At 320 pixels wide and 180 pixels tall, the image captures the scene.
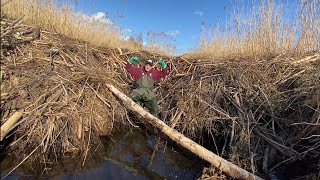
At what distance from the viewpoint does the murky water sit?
4082 mm

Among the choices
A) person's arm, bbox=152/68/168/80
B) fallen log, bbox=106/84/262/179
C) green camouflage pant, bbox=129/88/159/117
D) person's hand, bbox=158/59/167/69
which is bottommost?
fallen log, bbox=106/84/262/179

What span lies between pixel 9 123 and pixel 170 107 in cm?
285

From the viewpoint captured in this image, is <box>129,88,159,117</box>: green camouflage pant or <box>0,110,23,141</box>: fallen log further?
<box>129,88,159,117</box>: green camouflage pant

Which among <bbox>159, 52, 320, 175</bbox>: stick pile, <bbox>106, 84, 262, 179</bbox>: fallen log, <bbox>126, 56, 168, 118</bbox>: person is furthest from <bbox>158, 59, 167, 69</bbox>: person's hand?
<bbox>106, 84, 262, 179</bbox>: fallen log

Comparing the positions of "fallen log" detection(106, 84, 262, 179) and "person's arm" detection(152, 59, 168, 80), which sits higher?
"person's arm" detection(152, 59, 168, 80)

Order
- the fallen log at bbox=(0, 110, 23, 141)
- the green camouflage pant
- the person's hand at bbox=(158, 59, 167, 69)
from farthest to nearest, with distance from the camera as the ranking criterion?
the person's hand at bbox=(158, 59, 167, 69)
the green camouflage pant
the fallen log at bbox=(0, 110, 23, 141)

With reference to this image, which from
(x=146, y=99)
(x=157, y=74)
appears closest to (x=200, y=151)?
(x=146, y=99)

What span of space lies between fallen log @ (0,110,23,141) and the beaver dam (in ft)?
0.04

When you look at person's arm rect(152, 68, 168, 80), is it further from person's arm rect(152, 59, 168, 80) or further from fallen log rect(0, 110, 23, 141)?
fallen log rect(0, 110, 23, 141)

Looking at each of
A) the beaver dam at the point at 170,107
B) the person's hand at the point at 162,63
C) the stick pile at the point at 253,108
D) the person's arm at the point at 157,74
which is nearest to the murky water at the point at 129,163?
the beaver dam at the point at 170,107

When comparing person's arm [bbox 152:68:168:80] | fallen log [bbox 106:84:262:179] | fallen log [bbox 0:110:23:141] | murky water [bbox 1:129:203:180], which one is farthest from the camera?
person's arm [bbox 152:68:168:80]

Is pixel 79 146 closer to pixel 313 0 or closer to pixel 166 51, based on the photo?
pixel 313 0

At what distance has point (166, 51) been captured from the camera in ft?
32.8

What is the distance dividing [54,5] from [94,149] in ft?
13.2
